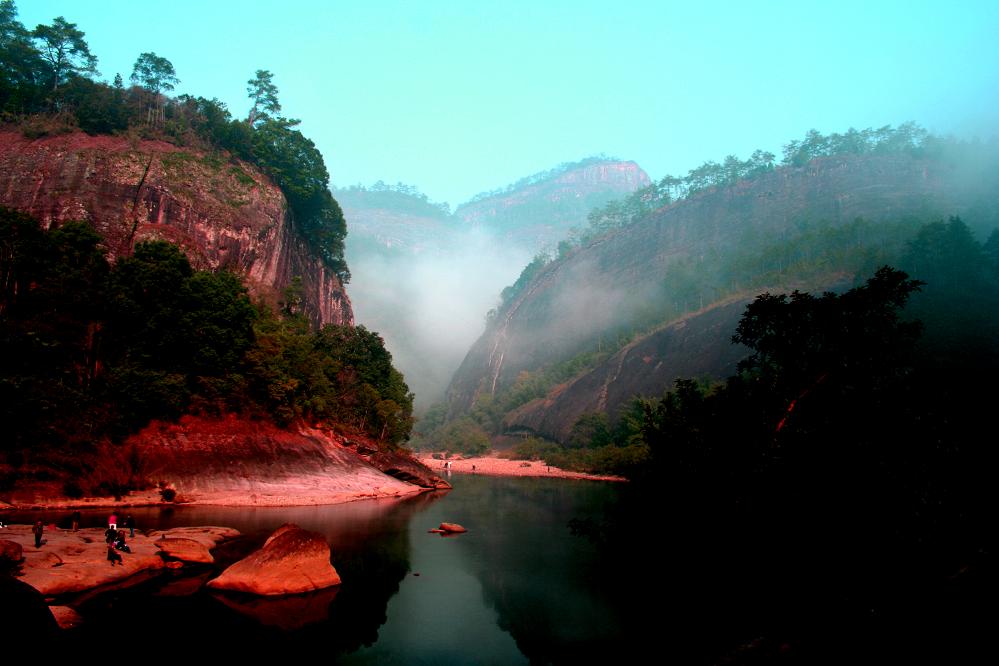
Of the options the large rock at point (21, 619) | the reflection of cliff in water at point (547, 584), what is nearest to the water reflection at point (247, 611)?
the reflection of cliff in water at point (547, 584)

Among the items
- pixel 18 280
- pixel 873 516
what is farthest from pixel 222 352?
pixel 873 516

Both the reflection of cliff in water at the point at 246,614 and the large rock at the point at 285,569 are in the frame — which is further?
the large rock at the point at 285,569

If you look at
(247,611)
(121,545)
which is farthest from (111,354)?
(247,611)

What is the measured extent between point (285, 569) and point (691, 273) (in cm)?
9655

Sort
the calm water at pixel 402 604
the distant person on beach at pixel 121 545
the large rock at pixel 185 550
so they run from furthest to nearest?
the large rock at pixel 185 550 → the distant person on beach at pixel 121 545 → the calm water at pixel 402 604

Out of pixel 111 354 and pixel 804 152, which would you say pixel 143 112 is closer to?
pixel 111 354

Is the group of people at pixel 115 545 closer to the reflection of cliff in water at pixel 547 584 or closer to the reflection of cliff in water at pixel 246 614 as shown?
the reflection of cliff in water at pixel 246 614

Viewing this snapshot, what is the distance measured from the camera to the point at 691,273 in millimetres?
102250

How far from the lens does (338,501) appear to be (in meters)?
38.2

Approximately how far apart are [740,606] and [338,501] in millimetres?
29870

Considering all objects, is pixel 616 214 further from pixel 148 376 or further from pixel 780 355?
pixel 780 355

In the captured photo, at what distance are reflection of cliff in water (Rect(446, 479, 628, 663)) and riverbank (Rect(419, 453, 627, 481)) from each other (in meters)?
26.2

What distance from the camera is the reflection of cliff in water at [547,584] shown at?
15.2 metres

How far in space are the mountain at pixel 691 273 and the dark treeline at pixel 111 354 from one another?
5194 centimetres
